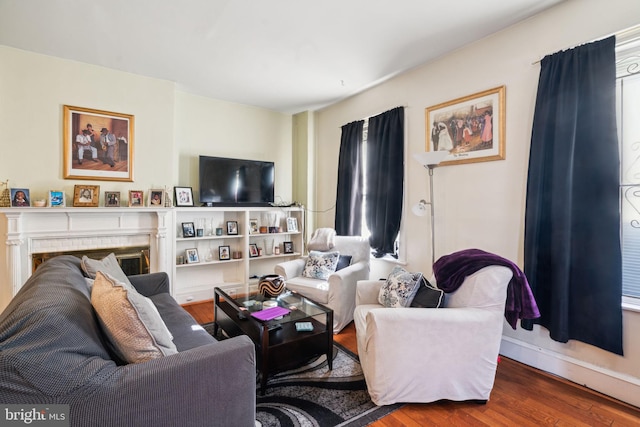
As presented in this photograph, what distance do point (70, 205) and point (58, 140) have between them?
0.68 metres

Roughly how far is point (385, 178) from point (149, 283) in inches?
106

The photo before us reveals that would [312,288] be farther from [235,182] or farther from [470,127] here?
[470,127]

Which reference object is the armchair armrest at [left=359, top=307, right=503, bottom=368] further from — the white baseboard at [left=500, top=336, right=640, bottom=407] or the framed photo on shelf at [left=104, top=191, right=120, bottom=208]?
the framed photo on shelf at [left=104, top=191, right=120, bottom=208]

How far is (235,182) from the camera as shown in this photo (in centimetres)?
428

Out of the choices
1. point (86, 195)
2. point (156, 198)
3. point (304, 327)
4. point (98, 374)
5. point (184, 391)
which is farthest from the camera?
point (156, 198)

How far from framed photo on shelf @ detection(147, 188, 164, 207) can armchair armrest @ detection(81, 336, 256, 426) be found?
280 cm

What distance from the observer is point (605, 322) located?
6.71 ft

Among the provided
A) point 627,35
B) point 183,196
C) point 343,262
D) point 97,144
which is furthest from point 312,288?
point 627,35

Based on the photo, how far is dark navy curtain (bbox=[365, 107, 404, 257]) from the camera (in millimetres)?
3510

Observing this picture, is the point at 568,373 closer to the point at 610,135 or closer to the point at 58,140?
the point at 610,135

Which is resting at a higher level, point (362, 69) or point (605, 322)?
point (362, 69)

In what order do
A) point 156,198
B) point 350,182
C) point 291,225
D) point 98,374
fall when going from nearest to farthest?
point 98,374 < point 156,198 < point 350,182 < point 291,225

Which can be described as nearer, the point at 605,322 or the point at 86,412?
the point at 86,412

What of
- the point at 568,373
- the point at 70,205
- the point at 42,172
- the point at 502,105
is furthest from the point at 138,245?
the point at 568,373
